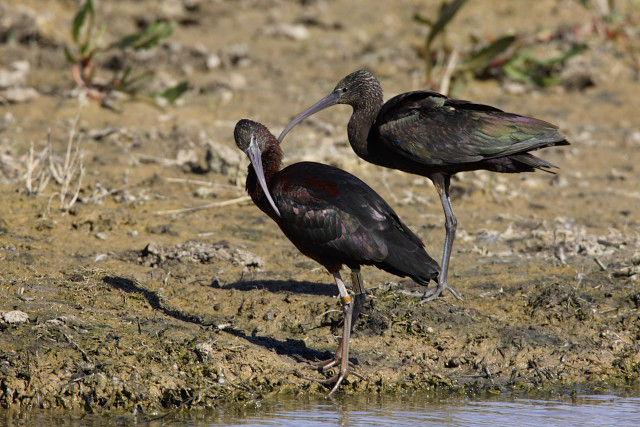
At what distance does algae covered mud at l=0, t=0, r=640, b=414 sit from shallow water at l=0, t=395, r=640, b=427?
0.44 feet

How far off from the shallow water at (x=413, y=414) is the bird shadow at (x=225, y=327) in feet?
1.45

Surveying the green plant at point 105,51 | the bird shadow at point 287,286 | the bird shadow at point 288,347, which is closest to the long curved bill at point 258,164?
the bird shadow at point 288,347

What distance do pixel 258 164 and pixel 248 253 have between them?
1503mm

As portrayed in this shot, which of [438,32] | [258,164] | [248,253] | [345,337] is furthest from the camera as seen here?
[438,32]

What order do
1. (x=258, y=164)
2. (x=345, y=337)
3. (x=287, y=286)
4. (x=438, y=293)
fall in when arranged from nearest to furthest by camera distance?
(x=345, y=337), (x=258, y=164), (x=438, y=293), (x=287, y=286)

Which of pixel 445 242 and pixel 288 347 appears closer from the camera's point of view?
pixel 288 347

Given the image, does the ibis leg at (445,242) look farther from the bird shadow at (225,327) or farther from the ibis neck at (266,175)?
the ibis neck at (266,175)

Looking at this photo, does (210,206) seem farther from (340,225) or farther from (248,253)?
(340,225)

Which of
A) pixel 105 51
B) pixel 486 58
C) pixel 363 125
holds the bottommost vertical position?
pixel 363 125

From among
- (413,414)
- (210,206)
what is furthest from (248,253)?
(413,414)

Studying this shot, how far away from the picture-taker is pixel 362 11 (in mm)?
16109

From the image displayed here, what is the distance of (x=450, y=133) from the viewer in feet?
26.7

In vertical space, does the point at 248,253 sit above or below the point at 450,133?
below

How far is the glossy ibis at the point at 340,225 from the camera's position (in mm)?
6660
